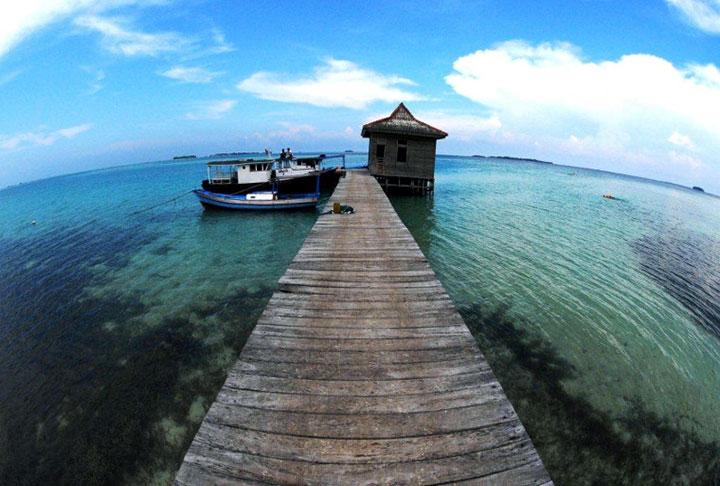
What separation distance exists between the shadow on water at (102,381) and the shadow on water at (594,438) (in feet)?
24.9

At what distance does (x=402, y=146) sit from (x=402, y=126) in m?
2.27

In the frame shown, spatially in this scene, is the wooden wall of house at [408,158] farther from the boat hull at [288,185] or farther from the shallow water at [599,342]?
the shallow water at [599,342]

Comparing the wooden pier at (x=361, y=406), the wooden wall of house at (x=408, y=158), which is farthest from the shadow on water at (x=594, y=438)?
the wooden wall of house at (x=408, y=158)

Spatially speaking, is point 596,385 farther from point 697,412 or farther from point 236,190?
point 236,190

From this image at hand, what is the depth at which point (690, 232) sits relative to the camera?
2770cm

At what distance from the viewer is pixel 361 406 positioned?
3.87m

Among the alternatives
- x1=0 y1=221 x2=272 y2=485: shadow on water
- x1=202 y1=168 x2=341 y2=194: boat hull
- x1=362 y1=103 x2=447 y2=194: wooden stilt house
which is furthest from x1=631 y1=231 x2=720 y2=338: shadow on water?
x1=202 y1=168 x2=341 y2=194: boat hull

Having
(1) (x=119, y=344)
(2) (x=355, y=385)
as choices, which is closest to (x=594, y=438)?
(2) (x=355, y=385)

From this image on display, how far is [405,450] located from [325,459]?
0.89 m

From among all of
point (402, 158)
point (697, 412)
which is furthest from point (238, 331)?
point (402, 158)

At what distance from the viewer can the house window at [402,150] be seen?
29.2 metres

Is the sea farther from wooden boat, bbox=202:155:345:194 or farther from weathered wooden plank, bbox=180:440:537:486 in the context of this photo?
wooden boat, bbox=202:155:345:194

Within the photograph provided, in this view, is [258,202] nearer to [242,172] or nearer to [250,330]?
[242,172]

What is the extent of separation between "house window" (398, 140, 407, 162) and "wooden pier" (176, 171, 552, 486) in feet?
81.8
